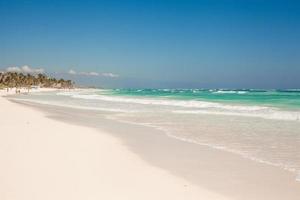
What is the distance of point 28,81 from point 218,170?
453 feet

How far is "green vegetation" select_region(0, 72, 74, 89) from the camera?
124 metres

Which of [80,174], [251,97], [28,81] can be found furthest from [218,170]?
[28,81]

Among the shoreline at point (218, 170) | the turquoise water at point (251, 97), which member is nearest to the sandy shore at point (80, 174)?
the shoreline at point (218, 170)

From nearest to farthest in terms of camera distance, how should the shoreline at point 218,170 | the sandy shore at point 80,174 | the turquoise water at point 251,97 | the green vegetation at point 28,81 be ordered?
1. the sandy shore at point 80,174
2. the shoreline at point 218,170
3. the turquoise water at point 251,97
4. the green vegetation at point 28,81

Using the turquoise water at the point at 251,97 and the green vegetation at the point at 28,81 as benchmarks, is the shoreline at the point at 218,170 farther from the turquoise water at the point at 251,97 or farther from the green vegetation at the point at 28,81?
the green vegetation at the point at 28,81

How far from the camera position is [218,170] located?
7.84 m

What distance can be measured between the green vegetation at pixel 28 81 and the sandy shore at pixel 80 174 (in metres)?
99.4

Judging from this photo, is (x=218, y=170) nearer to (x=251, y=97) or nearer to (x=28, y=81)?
(x=251, y=97)

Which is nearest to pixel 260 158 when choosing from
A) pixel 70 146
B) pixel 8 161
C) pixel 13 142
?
pixel 70 146

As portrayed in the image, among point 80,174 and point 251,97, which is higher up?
point 80,174

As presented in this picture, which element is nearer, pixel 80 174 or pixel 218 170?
pixel 80 174

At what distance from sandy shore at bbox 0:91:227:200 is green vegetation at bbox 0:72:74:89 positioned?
99.4 m

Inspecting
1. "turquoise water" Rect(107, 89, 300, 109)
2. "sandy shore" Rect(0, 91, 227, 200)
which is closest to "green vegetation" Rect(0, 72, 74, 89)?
"turquoise water" Rect(107, 89, 300, 109)

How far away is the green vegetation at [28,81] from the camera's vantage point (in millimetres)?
123500
